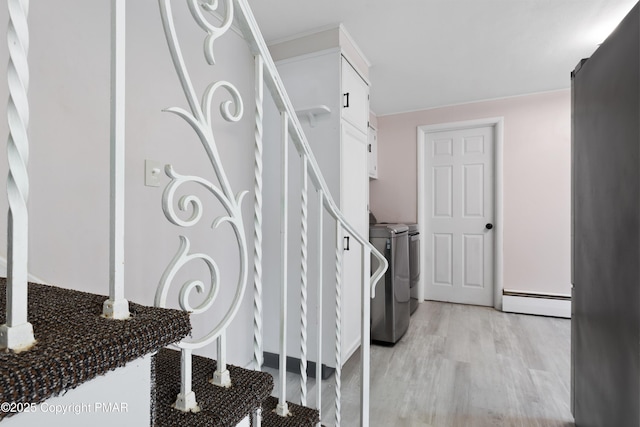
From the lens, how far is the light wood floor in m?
1.74

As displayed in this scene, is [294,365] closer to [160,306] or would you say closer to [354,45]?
[160,306]

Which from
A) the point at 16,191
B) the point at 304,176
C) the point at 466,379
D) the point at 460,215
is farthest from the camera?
the point at 460,215

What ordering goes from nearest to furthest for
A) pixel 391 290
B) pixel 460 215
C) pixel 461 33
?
1. pixel 461 33
2. pixel 391 290
3. pixel 460 215

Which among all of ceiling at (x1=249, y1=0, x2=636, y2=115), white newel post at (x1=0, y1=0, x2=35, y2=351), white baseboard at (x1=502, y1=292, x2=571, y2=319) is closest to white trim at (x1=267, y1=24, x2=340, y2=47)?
ceiling at (x1=249, y1=0, x2=636, y2=115)

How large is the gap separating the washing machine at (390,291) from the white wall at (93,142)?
4.70 feet

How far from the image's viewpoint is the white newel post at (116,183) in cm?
42

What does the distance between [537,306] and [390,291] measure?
1.87 m

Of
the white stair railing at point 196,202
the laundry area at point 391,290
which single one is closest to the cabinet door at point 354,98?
the laundry area at point 391,290

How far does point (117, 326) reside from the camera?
396mm

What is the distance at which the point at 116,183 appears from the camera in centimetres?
43

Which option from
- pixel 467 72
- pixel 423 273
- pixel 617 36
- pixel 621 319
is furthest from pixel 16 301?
pixel 423 273

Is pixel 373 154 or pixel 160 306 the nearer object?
pixel 160 306

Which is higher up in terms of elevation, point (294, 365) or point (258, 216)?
point (258, 216)

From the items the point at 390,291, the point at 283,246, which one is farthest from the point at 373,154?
the point at 283,246
